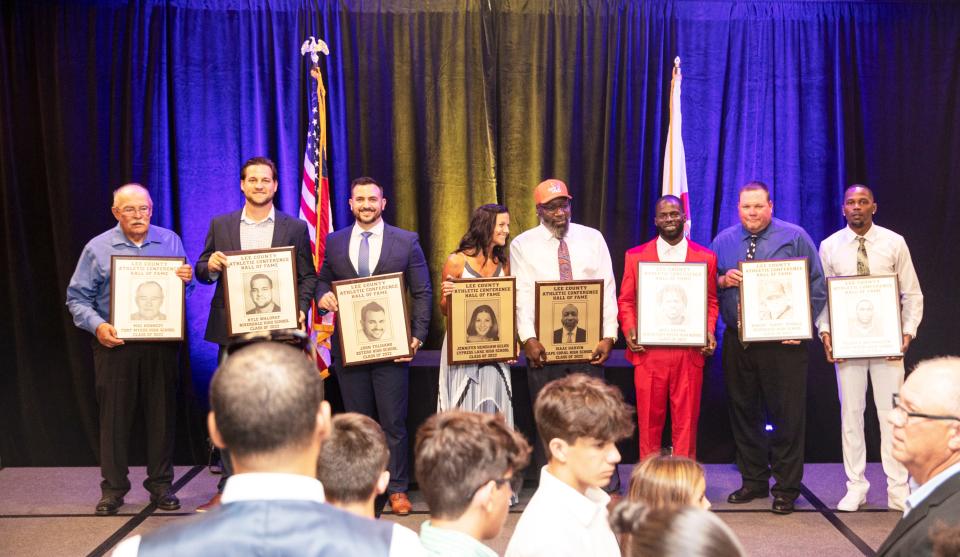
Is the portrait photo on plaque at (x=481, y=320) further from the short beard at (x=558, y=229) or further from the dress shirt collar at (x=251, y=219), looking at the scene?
the dress shirt collar at (x=251, y=219)

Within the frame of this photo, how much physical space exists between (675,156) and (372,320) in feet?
8.19

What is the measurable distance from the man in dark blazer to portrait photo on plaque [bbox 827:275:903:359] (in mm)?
2435

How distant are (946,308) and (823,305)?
6.18 ft

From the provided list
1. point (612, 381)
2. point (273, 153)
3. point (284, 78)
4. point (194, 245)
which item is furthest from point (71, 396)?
point (612, 381)

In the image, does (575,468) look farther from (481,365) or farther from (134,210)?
(134,210)

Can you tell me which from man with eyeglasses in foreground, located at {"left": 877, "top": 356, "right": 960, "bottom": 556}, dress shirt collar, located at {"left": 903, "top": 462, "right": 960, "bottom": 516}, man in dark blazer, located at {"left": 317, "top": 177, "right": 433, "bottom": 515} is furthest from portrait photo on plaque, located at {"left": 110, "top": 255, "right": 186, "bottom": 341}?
dress shirt collar, located at {"left": 903, "top": 462, "right": 960, "bottom": 516}

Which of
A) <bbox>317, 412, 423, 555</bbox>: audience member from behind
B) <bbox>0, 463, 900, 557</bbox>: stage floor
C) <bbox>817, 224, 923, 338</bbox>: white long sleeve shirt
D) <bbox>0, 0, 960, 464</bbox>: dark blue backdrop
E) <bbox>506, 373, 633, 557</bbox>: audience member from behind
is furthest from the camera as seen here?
<bbox>0, 0, 960, 464</bbox>: dark blue backdrop

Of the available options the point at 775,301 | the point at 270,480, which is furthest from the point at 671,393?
the point at 270,480

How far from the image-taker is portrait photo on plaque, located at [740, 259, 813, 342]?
583 cm

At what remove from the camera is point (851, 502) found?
19.2 feet

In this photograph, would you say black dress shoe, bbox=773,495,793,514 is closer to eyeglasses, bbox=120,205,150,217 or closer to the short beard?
the short beard

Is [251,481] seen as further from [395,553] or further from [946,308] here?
[946,308]

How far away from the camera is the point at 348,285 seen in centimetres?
574

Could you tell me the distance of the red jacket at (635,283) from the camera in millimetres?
6016
